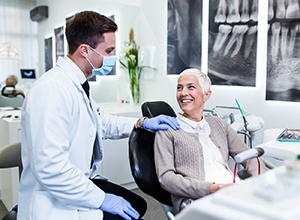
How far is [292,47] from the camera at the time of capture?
92.5 inches

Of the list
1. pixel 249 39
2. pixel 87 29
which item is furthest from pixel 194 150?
pixel 249 39

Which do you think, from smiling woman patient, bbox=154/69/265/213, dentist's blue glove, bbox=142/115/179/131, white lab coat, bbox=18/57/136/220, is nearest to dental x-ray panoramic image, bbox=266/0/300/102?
smiling woman patient, bbox=154/69/265/213

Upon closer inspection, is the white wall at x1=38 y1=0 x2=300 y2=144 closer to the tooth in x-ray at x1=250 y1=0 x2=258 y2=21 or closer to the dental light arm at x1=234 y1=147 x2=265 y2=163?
the tooth in x-ray at x1=250 y1=0 x2=258 y2=21

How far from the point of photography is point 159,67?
3479 mm

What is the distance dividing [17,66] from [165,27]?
4.92ft

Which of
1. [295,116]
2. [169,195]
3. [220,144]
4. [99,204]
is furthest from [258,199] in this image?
[295,116]

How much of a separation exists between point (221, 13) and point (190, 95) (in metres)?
1.30

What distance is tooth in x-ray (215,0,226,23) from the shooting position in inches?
109

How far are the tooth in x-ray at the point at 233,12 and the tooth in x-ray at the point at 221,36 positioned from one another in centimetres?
6

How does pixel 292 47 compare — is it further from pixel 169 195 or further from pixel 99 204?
pixel 99 204

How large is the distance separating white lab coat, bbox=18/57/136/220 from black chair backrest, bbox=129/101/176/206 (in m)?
0.27

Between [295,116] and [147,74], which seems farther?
[147,74]

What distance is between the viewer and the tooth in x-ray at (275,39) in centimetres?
241

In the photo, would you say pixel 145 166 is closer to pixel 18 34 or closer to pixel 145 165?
pixel 145 165
